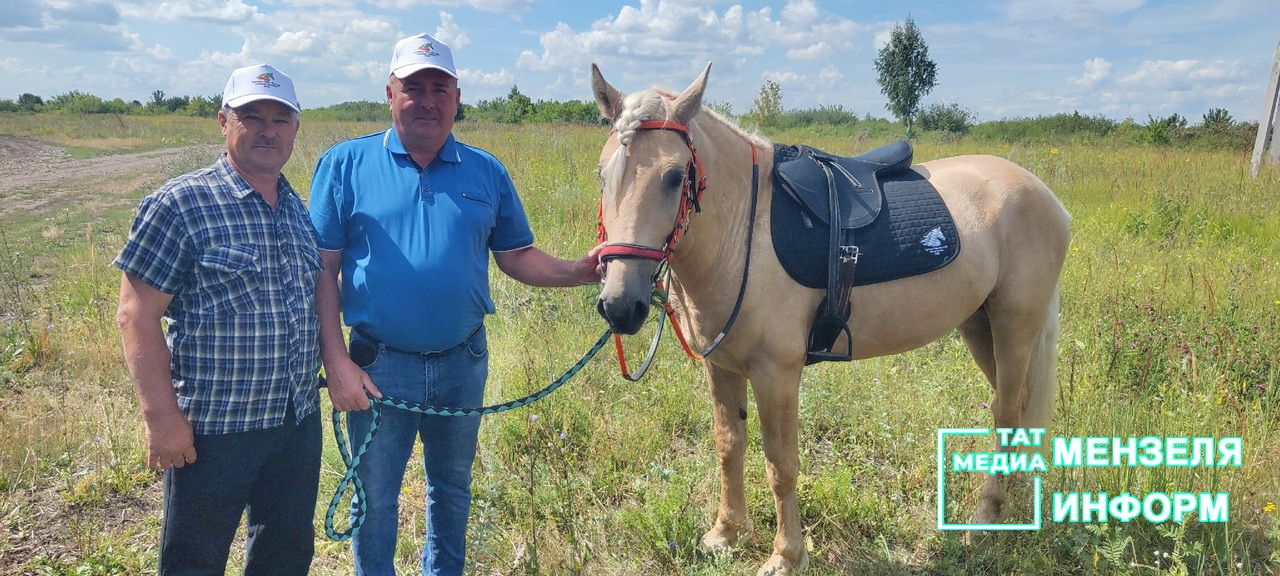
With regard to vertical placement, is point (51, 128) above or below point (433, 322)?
above

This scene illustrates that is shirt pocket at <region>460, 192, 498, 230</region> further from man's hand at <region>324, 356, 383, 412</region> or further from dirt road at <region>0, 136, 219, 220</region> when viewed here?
dirt road at <region>0, 136, 219, 220</region>

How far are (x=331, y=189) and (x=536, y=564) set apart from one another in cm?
175

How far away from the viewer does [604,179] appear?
214 cm

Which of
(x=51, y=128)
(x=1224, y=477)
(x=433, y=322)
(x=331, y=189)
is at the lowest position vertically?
(x=1224, y=477)

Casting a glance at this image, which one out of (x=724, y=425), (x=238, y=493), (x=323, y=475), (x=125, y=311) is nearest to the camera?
(x=125, y=311)

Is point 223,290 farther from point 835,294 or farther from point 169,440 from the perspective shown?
point 835,294

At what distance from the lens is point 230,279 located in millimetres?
1794

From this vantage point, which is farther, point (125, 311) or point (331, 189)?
point (331, 189)

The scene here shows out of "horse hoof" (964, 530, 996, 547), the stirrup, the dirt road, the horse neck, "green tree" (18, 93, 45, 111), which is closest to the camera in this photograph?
the horse neck

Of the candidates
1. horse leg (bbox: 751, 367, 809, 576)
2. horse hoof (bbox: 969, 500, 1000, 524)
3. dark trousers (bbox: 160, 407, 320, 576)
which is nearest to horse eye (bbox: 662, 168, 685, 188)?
horse leg (bbox: 751, 367, 809, 576)

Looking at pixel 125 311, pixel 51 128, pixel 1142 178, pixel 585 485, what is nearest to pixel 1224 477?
pixel 585 485

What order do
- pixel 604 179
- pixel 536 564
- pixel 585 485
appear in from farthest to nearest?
pixel 585 485 → pixel 536 564 → pixel 604 179

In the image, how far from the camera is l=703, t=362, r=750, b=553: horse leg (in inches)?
115

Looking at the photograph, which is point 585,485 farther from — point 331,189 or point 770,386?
point 331,189
